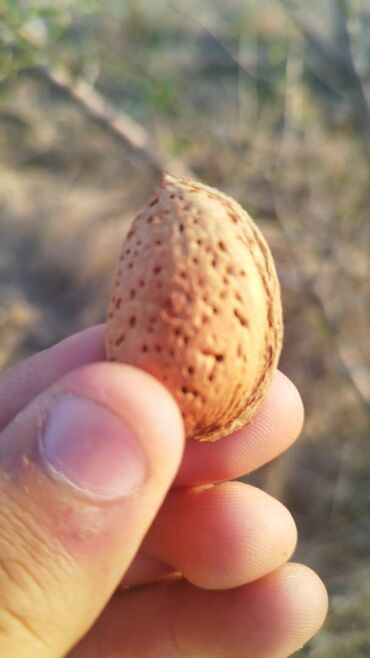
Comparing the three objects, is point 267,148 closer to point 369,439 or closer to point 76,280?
point 76,280

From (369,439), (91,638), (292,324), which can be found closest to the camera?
(91,638)

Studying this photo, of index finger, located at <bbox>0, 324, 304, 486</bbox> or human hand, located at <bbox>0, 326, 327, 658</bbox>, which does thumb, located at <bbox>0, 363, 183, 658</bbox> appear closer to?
human hand, located at <bbox>0, 326, 327, 658</bbox>

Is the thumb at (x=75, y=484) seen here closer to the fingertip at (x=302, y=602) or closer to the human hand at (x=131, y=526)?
the human hand at (x=131, y=526)

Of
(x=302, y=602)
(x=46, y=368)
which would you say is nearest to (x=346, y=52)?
(x=46, y=368)

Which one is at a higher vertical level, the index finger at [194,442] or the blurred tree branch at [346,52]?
the blurred tree branch at [346,52]

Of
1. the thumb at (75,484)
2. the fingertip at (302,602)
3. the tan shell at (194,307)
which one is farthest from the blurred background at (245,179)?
the thumb at (75,484)

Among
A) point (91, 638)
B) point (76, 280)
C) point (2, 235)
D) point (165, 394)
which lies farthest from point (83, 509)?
point (2, 235)

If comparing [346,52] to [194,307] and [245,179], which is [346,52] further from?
[194,307]
